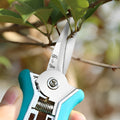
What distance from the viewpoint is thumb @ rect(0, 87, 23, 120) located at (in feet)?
1.73

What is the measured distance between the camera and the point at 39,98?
581mm

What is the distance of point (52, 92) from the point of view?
59cm

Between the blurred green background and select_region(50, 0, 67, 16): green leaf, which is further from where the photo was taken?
the blurred green background

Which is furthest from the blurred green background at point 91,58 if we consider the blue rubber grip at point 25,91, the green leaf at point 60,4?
the green leaf at point 60,4

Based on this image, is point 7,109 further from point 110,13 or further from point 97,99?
point 97,99

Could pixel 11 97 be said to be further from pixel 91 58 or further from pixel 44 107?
pixel 91 58

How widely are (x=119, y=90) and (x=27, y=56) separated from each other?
861mm

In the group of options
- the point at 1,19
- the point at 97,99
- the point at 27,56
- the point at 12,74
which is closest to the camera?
the point at 1,19

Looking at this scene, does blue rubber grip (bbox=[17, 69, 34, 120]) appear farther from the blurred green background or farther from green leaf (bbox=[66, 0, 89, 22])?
the blurred green background

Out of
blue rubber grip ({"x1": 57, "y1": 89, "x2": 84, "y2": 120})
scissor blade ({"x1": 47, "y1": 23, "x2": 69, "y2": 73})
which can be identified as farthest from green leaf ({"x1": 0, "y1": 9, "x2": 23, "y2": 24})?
blue rubber grip ({"x1": 57, "y1": 89, "x2": 84, "y2": 120})

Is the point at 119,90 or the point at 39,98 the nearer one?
the point at 39,98

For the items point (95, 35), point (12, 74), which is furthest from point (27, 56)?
point (95, 35)

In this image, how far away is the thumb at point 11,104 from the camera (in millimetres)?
528

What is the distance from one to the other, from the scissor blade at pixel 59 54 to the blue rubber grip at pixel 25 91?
61 millimetres
